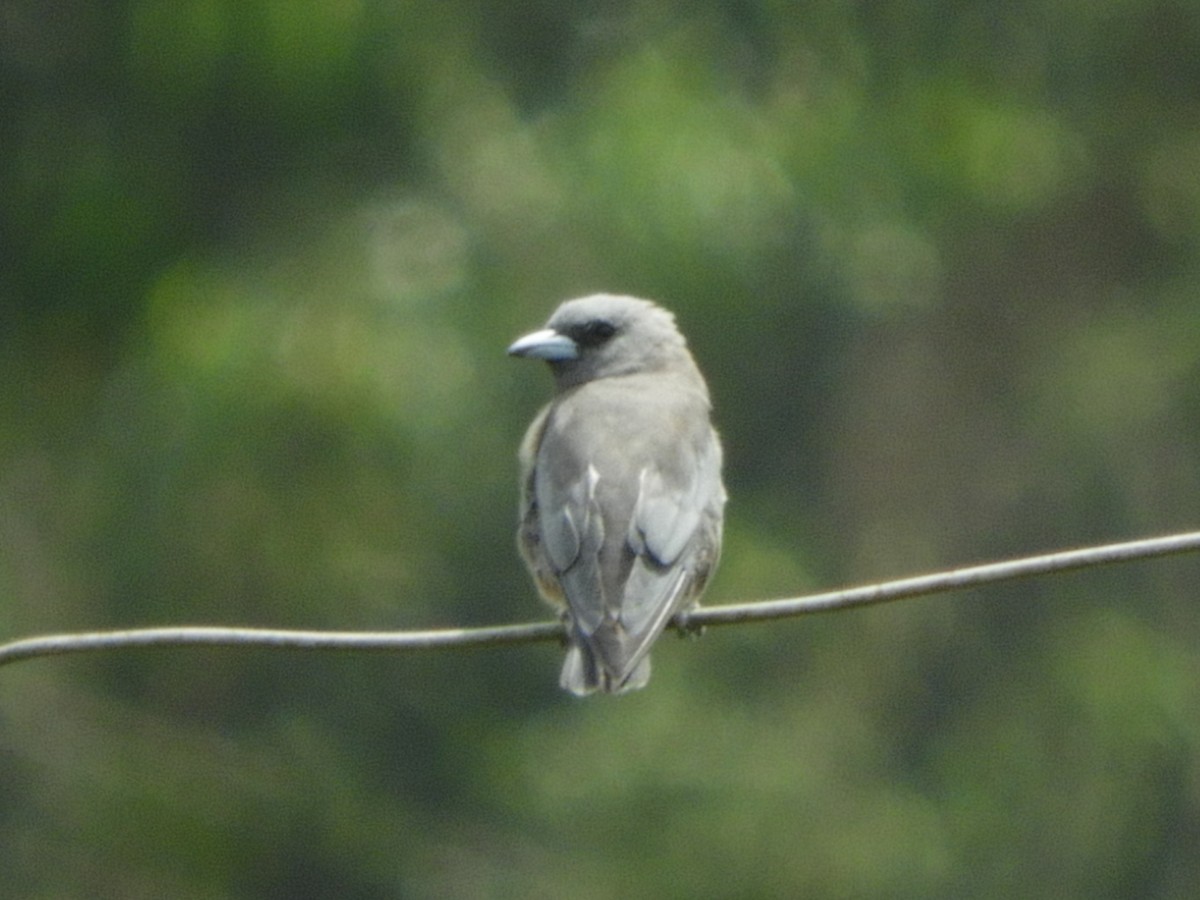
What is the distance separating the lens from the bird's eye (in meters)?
7.23

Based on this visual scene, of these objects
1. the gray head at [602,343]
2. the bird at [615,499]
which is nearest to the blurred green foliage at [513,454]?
the gray head at [602,343]

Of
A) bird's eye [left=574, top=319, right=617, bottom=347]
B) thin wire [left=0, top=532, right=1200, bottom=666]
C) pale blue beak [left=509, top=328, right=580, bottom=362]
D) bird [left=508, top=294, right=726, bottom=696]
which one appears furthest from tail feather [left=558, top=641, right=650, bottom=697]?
bird's eye [left=574, top=319, right=617, bottom=347]

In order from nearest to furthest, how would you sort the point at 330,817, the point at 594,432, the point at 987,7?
the point at 594,432 → the point at 330,817 → the point at 987,7

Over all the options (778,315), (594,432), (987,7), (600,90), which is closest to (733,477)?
(778,315)

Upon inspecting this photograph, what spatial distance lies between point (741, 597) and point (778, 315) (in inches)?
58.5

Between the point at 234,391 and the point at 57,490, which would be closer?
the point at 234,391

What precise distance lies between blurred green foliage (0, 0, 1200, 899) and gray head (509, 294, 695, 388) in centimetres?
436

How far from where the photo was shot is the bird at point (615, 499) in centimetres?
575

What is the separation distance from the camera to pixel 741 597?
1373 centimetres

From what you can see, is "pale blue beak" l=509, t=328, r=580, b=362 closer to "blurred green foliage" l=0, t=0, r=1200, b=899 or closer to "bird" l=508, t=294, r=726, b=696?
"bird" l=508, t=294, r=726, b=696

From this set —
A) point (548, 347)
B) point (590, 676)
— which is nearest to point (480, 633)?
point (590, 676)

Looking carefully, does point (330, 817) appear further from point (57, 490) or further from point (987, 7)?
point (987, 7)

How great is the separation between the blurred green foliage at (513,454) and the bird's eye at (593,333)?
441 cm

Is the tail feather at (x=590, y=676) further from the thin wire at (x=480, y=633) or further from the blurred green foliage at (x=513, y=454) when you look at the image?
the blurred green foliage at (x=513, y=454)
